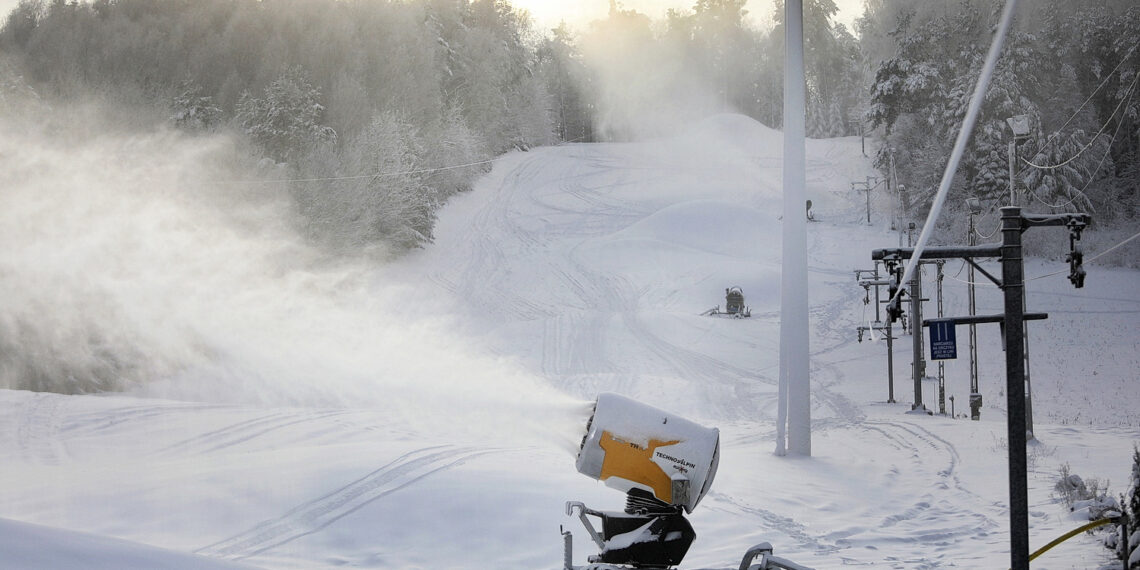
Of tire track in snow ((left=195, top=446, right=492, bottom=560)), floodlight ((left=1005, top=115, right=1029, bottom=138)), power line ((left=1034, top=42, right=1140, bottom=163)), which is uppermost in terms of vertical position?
power line ((left=1034, top=42, right=1140, bottom=163))

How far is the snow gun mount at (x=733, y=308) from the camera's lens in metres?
35.1

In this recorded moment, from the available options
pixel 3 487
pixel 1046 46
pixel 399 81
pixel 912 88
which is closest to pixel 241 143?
pixel 399 81

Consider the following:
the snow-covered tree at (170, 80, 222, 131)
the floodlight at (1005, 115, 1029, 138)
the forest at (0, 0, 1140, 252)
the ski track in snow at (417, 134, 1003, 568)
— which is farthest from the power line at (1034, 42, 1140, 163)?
the snow-covered tree at (170, 80, 222, 131)

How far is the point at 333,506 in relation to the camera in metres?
9.40

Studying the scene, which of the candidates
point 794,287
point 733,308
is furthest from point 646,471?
point 733,308

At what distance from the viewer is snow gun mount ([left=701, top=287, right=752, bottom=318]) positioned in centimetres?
3509

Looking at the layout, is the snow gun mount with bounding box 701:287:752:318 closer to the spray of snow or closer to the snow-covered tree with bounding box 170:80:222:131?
the spray of snow

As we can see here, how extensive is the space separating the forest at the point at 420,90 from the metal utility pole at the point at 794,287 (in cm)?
1466

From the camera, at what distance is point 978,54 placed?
5219 cm

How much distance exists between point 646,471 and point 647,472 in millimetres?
11

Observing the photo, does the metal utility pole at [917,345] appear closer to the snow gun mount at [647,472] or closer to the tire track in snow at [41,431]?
the snow gun mount at [647,472]

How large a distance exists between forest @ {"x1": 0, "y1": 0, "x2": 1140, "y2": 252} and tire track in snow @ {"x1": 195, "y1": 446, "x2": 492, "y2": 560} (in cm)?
2310

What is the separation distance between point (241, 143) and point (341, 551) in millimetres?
33537

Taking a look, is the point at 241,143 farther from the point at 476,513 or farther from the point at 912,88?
the point at 912,88
